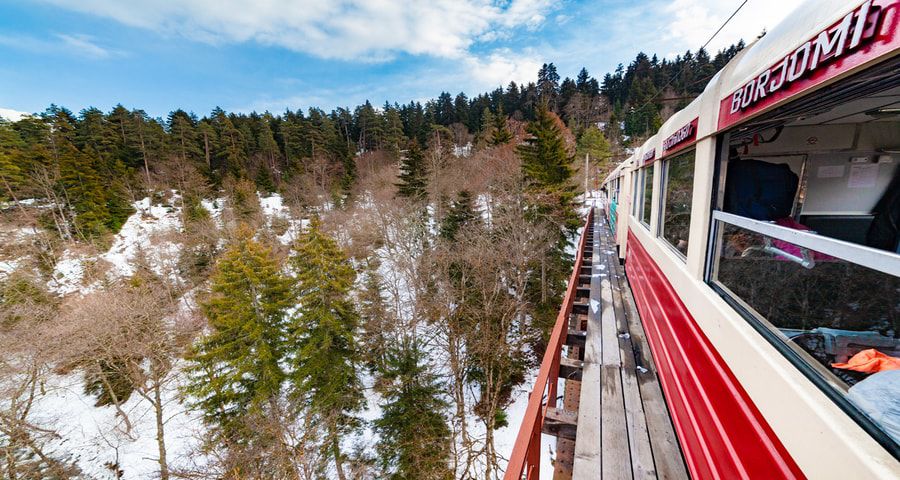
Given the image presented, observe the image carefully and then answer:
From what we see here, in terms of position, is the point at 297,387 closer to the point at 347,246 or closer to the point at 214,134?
the point at 347,246

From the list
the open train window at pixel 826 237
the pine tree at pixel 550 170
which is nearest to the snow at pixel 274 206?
the pine tree at pixel 550 170

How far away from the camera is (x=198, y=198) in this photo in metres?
32.4

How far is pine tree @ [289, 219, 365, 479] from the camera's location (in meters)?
13.2

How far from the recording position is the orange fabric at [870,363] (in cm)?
143

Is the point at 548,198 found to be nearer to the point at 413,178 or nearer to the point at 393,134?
the point at 413,178

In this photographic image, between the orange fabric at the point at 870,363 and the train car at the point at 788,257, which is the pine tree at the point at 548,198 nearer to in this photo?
the train car at the point at 788,257

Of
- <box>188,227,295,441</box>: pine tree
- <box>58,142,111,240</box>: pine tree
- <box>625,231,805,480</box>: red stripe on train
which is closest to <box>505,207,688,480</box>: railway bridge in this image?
<box>625,231,805,480</box>: red stripe on train

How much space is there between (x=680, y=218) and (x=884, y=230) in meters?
1.33

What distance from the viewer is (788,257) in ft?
7.06

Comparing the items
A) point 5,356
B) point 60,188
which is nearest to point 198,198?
point 60,188

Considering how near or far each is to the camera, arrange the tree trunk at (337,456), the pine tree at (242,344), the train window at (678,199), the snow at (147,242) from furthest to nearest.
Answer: the snow at (147,242) < the pine tree at (242,344) < the tree trunk at (337,456) < the train window at (678,199)

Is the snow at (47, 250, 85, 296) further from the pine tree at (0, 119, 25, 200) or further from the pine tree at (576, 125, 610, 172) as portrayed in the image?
the pine tree at (576, 125, 610, 172)

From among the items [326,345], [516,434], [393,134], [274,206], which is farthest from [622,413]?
[393,134]

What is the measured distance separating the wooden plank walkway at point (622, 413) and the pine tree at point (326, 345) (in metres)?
12.0
